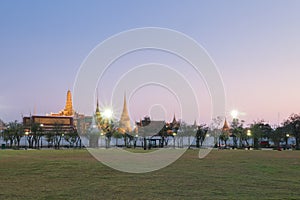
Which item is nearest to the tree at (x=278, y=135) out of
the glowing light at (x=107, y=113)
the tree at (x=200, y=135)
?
the tree at (x=200, y=135)

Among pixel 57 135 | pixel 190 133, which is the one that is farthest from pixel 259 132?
pixel 57 135

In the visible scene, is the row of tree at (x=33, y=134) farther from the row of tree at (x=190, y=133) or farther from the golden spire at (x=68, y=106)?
the golden spire at (x=68, y=106)

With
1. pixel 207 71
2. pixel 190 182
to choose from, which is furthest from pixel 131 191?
pixel 207 71

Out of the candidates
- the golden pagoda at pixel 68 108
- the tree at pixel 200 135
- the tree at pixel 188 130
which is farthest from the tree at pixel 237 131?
the golden pagoda at pixel 68 108

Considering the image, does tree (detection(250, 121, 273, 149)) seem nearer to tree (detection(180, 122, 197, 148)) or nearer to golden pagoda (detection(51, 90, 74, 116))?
tree (detection(180, 122, 197, 148))

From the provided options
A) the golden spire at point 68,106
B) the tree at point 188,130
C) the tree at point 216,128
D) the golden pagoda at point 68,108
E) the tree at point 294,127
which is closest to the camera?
the tree at point 294,127

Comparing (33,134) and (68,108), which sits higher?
(68,108)

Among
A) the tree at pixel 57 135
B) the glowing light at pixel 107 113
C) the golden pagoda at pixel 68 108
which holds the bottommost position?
the tree at pixel 57 135

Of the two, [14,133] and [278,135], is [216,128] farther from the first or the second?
[14,133]

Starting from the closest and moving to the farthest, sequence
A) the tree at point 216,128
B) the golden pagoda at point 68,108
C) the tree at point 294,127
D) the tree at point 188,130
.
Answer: the tree at point 294,127 < the tree at point 216,128 < the tree at point 188,130 < the golden pagoda at point 68,108

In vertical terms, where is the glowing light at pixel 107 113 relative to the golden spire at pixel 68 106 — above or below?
below

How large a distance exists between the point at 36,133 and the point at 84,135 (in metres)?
8.91

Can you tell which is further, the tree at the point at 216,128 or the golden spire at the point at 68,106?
the golden spire at the point at 68,106

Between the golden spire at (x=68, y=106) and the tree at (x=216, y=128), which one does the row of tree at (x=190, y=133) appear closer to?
the tree at (x=216, y=128)
